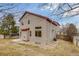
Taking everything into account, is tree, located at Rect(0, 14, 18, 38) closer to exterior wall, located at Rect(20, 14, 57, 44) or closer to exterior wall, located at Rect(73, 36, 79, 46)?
exterior wall, located at Rect(20, 14, 57, 44)

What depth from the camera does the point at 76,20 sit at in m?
1.63

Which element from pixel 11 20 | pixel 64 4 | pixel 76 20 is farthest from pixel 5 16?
pixel 76 20

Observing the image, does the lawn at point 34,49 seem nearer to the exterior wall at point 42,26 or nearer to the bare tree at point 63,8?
the exterior wall at point 42,26

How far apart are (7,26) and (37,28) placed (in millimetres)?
306

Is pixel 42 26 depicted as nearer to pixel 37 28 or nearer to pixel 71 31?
pixel 37 28

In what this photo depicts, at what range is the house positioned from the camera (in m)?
1.65

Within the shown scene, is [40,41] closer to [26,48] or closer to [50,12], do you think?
[26,48]

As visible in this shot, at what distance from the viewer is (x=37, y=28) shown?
5.46 feet

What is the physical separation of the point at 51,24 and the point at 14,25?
14.8 inches

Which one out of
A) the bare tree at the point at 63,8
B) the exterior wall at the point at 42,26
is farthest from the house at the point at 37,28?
the bare tree at the point at 63,8

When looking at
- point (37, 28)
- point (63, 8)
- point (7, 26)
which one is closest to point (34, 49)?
point (37, 28)

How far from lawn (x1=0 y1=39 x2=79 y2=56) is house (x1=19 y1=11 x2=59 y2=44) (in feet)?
0.26

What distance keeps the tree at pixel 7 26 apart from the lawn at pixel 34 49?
0.09m

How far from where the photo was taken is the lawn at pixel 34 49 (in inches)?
63.9
